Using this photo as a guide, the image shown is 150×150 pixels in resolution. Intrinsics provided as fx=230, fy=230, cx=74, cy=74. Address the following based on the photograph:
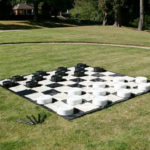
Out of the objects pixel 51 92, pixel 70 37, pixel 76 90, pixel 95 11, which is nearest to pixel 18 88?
pixel 51 92

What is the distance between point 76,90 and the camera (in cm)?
572

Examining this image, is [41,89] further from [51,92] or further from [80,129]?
[80,129]

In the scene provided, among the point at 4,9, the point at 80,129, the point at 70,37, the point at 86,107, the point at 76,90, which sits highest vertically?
the point at 4,9

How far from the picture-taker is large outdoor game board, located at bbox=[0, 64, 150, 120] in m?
5.16

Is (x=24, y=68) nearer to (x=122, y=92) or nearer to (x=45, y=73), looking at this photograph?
(x=45, y=73)

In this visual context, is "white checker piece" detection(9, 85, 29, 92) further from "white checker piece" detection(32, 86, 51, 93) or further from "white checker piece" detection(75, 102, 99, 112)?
"white checker piece" detection(75, 102, 99, 112)

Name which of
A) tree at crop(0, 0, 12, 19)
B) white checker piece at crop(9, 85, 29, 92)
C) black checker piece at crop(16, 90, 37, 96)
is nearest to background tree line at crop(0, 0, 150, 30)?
tree at crop(0, 0, 12, 19)

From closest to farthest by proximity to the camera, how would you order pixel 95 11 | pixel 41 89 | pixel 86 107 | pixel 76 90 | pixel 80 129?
pixel 80 129
pixel 86 107
pixel 76 90
pixel 41 89
pixel 95 11

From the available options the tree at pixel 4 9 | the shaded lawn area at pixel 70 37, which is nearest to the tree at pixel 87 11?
the tree at pixel 4 9

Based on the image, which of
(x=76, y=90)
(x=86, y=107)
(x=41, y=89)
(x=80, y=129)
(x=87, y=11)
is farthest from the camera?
(x=87, y=11)

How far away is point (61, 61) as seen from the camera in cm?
1015

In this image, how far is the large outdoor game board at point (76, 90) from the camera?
5.16 metres

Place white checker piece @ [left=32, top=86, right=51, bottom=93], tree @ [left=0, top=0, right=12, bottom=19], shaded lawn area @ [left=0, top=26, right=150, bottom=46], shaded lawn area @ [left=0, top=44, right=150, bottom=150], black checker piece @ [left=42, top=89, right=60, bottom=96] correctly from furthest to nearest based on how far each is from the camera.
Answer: tree @ [left=0, top=0, right=12, bottom=19] < shaded lawn area @ [left=0, top=26, right=150, bottom=46] < white checker piece @ [left=32, top=86, right=51, bottom=93] < black checker piece @ [left=42, top=89, right=60, bottom=96] < shaded lawn area @ [left=0, top=44, right=150, bottom=150]

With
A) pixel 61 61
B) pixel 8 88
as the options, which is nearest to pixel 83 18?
pixel 61 61
